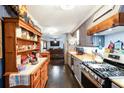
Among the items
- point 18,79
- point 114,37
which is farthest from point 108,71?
point 18,79

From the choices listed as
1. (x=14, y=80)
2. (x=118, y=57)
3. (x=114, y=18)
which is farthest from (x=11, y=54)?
(x=118, y=57)

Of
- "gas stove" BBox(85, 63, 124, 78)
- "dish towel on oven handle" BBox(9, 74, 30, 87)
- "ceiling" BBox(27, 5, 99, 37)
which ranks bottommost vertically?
"dish towel on oven handle" BBox(9, 74, 30, 87)

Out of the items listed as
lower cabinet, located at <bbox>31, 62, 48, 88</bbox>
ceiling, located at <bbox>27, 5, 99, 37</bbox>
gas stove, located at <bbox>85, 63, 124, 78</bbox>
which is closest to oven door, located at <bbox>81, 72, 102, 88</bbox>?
gas stove, located at <bbox>85, 63, 124, 78</bbox>

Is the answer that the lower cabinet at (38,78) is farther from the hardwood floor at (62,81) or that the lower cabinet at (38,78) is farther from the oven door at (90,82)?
the oven door at (90,82)

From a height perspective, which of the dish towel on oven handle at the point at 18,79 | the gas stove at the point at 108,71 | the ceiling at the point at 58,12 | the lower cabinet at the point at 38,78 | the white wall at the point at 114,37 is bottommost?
the lower cabinet at the point at 38,78

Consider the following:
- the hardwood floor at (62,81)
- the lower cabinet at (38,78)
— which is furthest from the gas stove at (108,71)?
the hardwood floor at (62,81)

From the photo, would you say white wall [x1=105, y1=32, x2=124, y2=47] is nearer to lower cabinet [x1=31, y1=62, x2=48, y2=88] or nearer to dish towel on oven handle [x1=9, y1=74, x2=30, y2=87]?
lower cabinet [x1=31, y1=62, x2=48, y2=88]

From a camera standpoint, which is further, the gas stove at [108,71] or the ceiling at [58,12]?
the ceiling at [58,12]

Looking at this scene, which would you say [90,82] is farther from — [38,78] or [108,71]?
[38,78]

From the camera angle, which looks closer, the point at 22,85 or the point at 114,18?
the point at 114,18

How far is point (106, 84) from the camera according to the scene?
187 centimetres

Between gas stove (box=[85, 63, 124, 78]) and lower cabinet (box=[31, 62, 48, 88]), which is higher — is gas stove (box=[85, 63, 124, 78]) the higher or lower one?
the higher one
